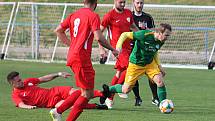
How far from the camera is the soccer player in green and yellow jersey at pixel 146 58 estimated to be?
12.1 m

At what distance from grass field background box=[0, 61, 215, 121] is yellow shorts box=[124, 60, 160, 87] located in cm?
55

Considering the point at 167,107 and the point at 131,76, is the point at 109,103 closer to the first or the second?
the point at 131,76

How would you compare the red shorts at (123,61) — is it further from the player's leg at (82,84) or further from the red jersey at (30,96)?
the player's leg at (82,84)

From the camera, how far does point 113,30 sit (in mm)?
14453

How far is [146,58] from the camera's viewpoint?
41.3 ft

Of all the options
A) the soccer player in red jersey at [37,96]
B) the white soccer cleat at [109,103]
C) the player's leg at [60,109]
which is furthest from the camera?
the white soccer cleat at [109,103]

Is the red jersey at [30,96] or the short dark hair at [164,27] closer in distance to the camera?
the short dark hair at [164,27]

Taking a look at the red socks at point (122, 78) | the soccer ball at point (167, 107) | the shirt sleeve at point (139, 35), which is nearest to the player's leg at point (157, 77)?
the soccer ball at point (167, 107)

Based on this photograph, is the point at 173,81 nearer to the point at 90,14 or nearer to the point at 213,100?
the point at 213,100

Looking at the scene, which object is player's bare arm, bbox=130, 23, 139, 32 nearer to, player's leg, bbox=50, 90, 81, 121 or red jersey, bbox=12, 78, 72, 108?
red jersey, bbox=12, 78, 72, 108

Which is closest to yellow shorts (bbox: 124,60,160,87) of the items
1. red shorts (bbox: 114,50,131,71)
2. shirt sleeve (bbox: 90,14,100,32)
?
red shorts (bbox: 114,50,131,71)

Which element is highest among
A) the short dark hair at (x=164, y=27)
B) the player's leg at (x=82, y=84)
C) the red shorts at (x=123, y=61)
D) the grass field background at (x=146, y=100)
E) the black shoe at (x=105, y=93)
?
the short dark hair at (x=164, y=27)

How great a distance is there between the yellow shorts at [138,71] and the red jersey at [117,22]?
1.55 m

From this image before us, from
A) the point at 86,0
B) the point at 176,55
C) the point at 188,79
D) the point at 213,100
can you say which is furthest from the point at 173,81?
the point at 86,0
